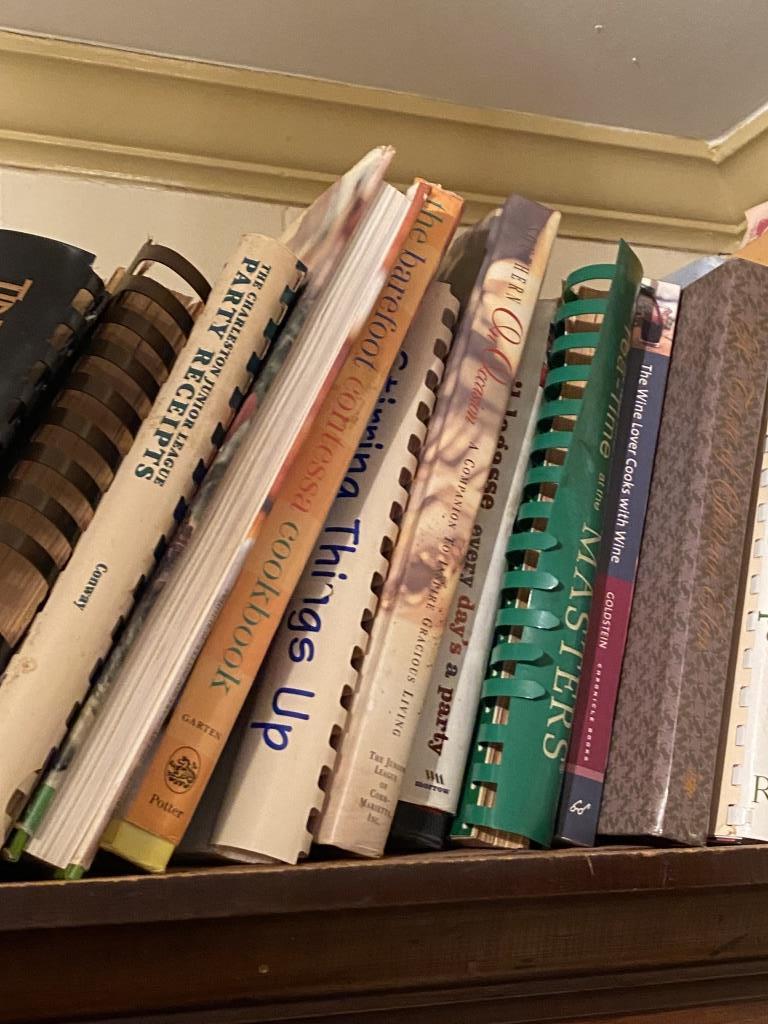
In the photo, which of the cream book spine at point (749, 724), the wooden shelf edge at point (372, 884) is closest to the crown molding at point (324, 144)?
the cream book spine at point (749, 724)

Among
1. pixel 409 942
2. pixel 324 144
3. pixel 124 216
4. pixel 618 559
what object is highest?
pixel 324 144

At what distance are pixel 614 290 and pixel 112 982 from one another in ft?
1.35

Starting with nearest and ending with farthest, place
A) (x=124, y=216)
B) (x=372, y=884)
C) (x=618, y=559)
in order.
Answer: (x=372, y=884), (x=618, y=559), (x=124, y=216)

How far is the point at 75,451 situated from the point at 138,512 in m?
0.04

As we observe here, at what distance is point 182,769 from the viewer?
1.26ft

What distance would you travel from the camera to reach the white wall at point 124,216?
0.68 metres

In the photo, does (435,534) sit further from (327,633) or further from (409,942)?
(409,942)

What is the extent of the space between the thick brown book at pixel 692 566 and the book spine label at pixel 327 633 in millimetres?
136

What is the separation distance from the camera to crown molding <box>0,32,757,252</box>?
68cm

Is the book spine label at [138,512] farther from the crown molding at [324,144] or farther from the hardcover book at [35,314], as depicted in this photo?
the crown molding at [324,144]

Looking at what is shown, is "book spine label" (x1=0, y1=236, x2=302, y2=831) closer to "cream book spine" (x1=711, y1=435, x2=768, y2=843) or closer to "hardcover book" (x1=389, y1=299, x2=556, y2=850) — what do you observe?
"hardcover book" (x1=389, y1=299, x2=556, y2=850)

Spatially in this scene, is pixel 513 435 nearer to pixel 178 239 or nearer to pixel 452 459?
pixel 452 459

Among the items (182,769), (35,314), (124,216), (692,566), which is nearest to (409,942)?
(182,769)

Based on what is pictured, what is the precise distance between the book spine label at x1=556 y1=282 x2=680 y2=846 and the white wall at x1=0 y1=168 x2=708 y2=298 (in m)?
0.33
